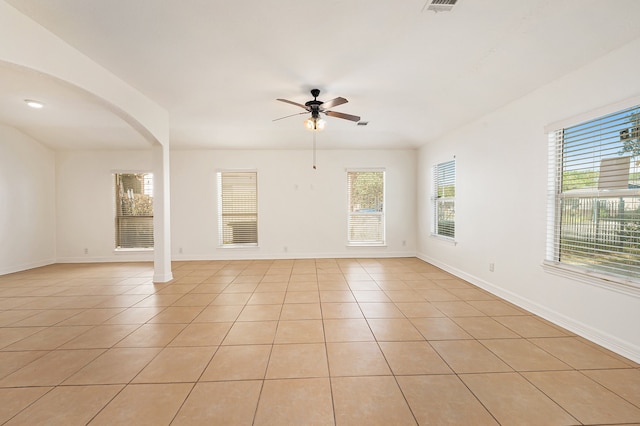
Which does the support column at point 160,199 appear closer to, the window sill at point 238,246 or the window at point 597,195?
the window sill at point 238,246

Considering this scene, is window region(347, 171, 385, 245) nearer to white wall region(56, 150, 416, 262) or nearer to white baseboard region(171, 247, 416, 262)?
white wall region(56, 150, 416, 262)

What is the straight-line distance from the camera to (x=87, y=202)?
5.99 metres

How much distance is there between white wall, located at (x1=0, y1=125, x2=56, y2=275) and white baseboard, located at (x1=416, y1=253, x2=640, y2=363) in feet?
28.3

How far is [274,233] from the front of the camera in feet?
20.3

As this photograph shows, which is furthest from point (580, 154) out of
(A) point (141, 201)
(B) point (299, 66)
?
(A) point (141, 201)

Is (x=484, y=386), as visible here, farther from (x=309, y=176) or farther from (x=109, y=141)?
(x=109, y=141)

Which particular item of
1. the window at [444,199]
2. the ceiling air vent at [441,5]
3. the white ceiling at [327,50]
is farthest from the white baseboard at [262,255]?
the ceiling air vent at [441,5]

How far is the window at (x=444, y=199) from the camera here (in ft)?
16.1

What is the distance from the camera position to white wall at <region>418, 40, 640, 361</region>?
2.24 metres

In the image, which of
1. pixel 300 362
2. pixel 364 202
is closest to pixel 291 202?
pixel 364 202

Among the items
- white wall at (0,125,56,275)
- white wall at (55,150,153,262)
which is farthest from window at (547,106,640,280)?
white wall at (0,125,56,275)

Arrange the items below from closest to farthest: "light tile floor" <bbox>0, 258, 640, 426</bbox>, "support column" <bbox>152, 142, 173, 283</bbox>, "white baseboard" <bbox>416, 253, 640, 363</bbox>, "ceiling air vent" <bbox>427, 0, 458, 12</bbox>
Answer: "light tile floor" <bbox>0, 258, 640, 426</bbox>
"ceiling air vent" <bbox>427, 0, 458, 12</bbox>
"white baseboard" <bbox>416, 253, 640, 363</bbox>
"support column" <bbox>152, 142, 173, 283</bbox>

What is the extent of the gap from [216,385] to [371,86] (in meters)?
3.51

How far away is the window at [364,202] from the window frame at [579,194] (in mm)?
3596
